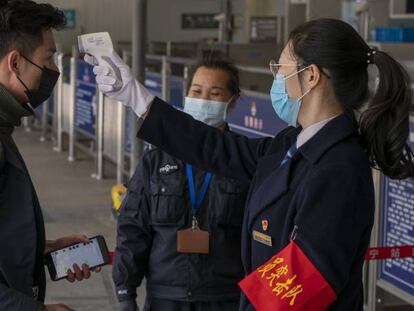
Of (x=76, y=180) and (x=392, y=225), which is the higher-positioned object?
(x=392, y=225)

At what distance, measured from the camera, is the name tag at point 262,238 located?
241 cm

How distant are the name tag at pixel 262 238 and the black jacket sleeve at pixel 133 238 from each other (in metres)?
1.08

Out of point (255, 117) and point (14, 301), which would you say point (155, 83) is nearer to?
point (255, 117)

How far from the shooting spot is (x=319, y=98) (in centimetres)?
243

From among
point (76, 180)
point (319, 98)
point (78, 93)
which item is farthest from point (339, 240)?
point (78, 93)

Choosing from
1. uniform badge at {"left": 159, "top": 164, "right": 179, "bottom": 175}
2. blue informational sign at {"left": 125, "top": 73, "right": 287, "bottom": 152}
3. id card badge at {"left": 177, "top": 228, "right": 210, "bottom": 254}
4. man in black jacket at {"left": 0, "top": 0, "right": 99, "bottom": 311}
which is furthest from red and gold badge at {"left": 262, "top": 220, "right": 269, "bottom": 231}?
blue informational sign at {"left": 125, "top": 73, "right": 287, "bottom": 152}

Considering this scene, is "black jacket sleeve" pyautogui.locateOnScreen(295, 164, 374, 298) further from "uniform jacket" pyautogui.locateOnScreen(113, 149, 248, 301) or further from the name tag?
"uniform jacket" pyautogui.locateOnScreen(113, 149, 248, 301)

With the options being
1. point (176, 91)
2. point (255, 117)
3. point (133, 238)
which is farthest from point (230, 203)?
point (176, 91)

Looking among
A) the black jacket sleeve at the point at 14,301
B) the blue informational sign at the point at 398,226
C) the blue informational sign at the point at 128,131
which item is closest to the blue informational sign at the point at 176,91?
the blue informational sign at the point at 128,131

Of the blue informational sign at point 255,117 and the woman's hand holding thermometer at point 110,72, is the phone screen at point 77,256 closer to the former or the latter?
the woman's hand holding thermometer at point 110,72

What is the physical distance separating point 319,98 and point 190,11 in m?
17.9

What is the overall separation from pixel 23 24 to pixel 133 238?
1.22 meters

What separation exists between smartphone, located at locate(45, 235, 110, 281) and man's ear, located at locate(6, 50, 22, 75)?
685mm

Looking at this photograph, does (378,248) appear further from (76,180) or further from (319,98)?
(76,180)
